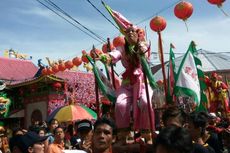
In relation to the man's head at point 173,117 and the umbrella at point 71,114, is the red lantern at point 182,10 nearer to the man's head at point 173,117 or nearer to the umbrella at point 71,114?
the umbrella at point 71,114

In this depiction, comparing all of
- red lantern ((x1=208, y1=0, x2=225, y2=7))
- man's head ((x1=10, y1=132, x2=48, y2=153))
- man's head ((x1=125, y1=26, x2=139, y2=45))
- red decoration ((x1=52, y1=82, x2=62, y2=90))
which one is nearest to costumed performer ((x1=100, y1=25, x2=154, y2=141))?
man's head ((x1=125, y1=26, x2=139, y2=45))

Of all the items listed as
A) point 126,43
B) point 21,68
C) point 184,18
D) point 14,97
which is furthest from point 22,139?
point 21,68

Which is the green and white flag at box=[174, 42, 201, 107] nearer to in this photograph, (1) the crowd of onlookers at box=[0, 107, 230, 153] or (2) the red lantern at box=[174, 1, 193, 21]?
(1) the crowd of onlookers at box=[0, 107, 230, 153]

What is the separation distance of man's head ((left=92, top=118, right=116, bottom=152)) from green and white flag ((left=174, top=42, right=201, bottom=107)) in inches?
73.5

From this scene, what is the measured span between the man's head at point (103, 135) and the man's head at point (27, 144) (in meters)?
0.51

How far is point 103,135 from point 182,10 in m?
5.64

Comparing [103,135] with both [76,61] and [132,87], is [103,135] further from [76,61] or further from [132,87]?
[76,61]

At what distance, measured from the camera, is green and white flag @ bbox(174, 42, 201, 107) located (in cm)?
490

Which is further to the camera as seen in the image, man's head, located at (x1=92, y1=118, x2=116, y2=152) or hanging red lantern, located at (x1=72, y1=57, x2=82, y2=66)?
hanging red lantern, located at (x1=72, y1=57, x2=82, y2=66)

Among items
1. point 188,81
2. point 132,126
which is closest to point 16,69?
point 188,81

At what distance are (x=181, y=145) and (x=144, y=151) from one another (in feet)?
5.09

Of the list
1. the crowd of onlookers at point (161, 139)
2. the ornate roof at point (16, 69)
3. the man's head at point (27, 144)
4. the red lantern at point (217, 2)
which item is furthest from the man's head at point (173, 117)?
the ornate roof at point (16, 69)

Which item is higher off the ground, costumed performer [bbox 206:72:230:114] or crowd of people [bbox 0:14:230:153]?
costumed performer [bbox 206:72:230:114]

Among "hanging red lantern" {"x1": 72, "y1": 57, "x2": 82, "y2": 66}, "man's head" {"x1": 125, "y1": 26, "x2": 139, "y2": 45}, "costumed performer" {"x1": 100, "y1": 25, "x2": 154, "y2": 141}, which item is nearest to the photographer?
"costumed performer" {"x1": 100, "y1": 25, "x2": 154, "y2": 141}
